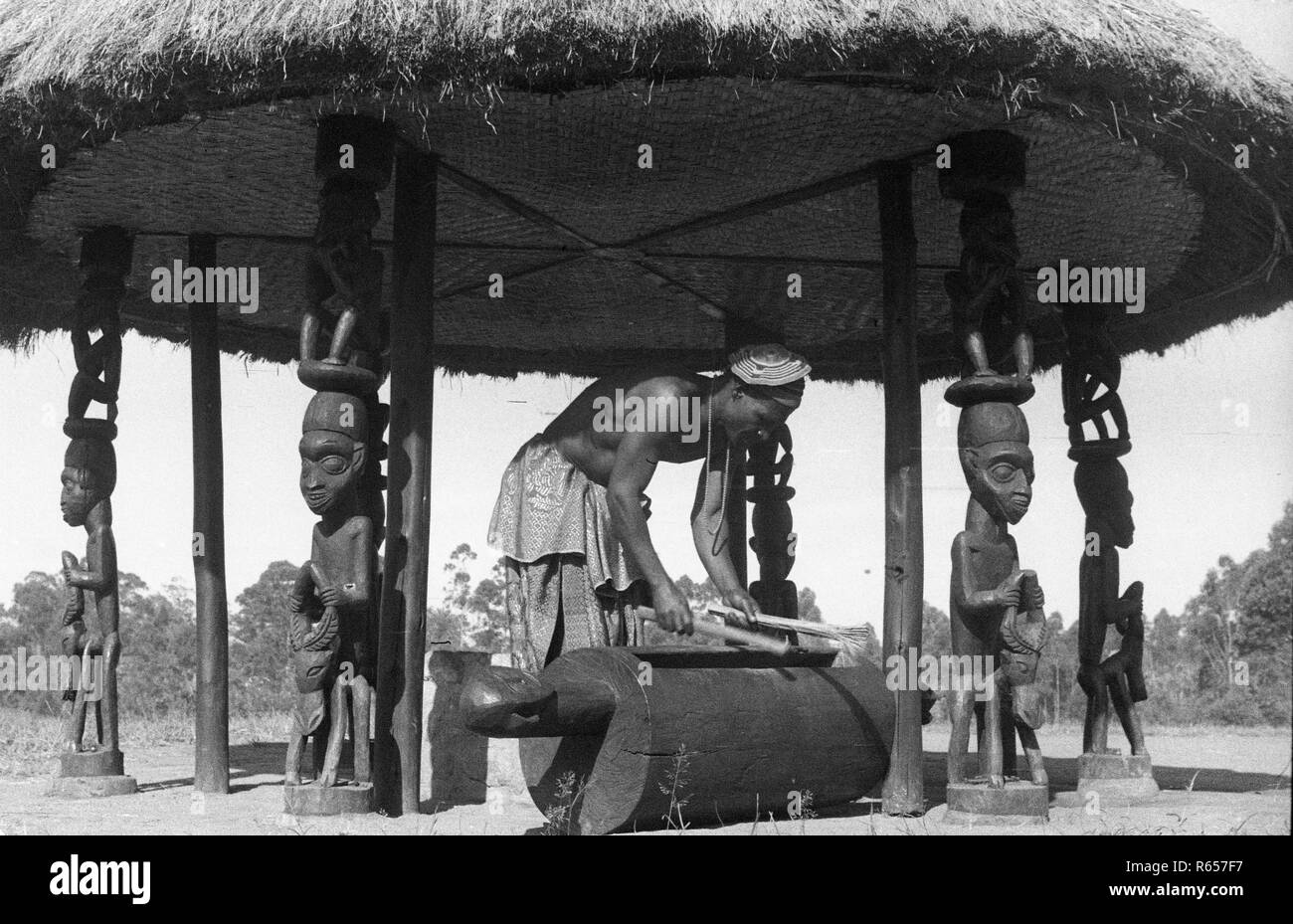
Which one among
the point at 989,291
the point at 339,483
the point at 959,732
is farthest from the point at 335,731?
the point at 989,291

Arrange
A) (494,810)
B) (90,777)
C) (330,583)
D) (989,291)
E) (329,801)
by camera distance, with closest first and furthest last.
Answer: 1. (329,801)
2. (330,583)
3. (989,291)
4. (494,810)
5. (90,777)

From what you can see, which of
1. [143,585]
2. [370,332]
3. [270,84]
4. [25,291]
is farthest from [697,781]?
[143,585]

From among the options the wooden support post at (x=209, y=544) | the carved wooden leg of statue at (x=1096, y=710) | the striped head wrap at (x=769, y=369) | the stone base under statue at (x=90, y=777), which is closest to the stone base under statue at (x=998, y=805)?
the carved wooden leg of statue at (x=1096, y=710)

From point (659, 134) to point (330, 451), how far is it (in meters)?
2.00

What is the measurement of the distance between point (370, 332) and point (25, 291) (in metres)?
3.48

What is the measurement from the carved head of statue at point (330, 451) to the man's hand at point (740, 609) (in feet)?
5.46

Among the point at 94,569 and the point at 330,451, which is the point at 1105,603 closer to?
the point at 330,451

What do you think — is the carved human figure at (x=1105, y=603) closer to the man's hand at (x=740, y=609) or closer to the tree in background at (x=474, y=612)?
the man's hand at (x=740, y=609)

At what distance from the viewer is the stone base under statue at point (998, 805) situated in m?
5.70

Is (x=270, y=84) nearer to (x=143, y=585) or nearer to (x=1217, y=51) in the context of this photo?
(x=1217, y=51)

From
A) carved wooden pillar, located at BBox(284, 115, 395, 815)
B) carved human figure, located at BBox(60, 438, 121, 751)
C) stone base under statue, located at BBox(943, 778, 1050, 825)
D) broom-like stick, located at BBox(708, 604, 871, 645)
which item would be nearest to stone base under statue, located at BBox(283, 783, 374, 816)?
carved wooden pillar, located at BBox(284, 115, 395, 815)

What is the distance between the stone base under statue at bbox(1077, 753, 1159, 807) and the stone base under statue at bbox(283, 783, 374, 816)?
3.43 meters

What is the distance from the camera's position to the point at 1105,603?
7.30m

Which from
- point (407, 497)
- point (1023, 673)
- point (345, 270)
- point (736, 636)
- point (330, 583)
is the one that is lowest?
point (1023, 673)
